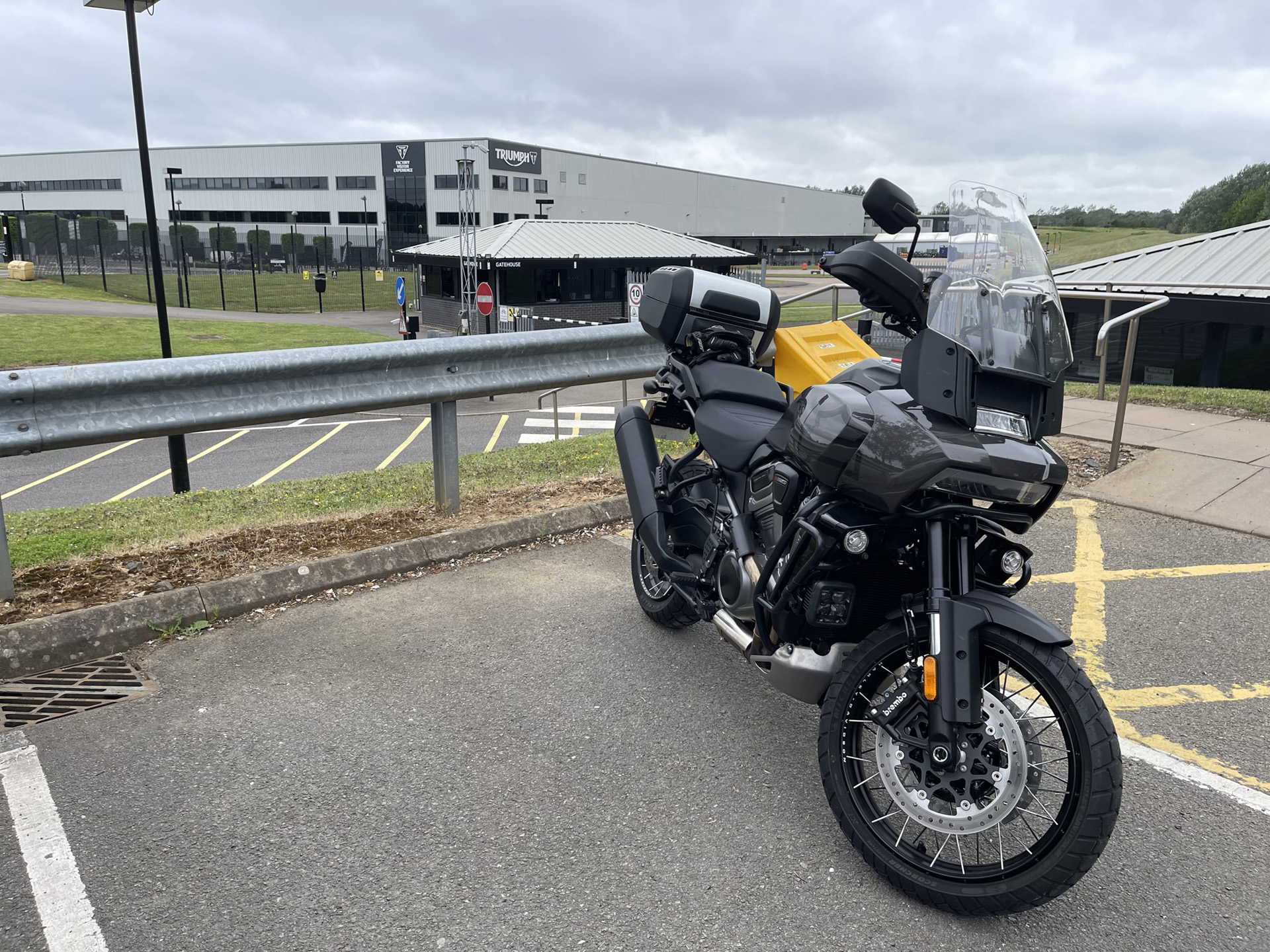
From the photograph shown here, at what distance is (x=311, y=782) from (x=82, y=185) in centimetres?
9805

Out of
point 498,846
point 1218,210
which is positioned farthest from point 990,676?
point 1218,210

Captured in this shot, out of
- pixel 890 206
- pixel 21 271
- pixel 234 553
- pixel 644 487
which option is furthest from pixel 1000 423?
pixel 21 271

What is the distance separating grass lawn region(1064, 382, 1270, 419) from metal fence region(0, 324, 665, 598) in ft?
18.2

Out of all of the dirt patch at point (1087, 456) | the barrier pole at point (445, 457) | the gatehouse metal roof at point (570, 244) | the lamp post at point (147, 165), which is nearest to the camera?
the barrier pole at point (445, 457)

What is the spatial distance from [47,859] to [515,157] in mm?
64158

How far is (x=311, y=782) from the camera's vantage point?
3021mm

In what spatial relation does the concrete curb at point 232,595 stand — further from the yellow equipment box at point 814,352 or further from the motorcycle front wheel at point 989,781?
the motorcycle front wheel at point 989,781

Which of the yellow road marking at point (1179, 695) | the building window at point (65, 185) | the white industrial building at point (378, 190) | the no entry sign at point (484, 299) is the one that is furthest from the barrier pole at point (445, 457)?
the building window at point (65, 185)

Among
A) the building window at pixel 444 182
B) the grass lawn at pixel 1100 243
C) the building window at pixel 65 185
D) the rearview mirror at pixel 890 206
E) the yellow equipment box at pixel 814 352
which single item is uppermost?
the building window at pixel 65 185

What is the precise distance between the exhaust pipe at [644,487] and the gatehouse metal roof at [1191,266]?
19.0m

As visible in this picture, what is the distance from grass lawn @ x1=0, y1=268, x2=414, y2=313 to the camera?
143ft

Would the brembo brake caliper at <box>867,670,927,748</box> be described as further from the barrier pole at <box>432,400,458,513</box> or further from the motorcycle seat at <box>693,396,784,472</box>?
the barrier pole at <box>432,400,458,513</box>

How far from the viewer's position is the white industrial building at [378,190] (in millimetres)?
68438

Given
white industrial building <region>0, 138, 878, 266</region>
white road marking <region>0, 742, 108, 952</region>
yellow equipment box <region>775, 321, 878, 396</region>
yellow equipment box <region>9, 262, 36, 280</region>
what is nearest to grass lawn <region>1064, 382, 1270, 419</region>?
yellow equipment box <region>775, 321, 878, 396</region>
